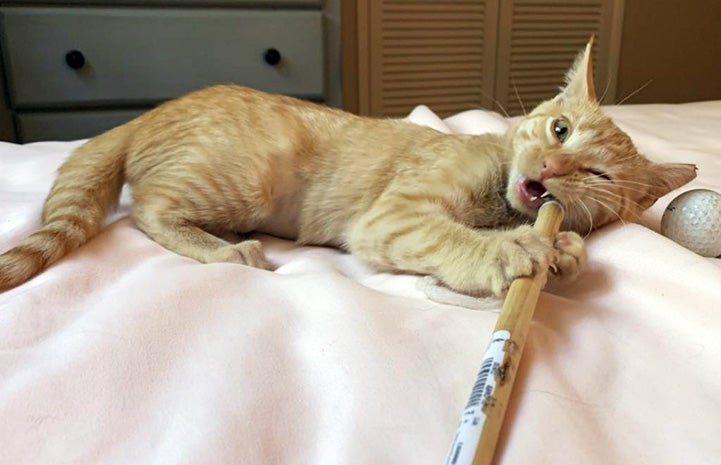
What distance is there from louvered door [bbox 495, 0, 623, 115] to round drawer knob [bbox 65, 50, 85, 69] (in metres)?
2.13

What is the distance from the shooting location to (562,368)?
667 millimetres

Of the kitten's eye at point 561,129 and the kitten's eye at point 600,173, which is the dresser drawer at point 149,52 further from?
the kitten's eye at point 600,173

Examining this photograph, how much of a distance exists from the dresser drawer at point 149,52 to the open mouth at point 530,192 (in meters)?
1.59

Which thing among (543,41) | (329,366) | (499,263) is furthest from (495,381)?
(543,41)

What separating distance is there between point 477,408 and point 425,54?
2.90 meters

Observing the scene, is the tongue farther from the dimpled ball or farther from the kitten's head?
the dimpled ball

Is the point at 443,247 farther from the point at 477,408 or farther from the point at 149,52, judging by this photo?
the point at 149,52

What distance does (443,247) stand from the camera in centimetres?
93

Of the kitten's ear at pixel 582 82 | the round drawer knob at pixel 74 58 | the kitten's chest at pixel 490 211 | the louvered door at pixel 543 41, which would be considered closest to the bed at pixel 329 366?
the kitten's chest at pixel 490 211

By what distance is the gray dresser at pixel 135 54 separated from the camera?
2.17 m

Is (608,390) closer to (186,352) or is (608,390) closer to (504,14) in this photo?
(186,352)

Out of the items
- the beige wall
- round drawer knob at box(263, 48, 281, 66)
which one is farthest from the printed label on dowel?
the beige wall

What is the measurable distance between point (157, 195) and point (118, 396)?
60 cm

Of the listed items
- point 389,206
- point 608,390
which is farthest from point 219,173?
point 608,390
